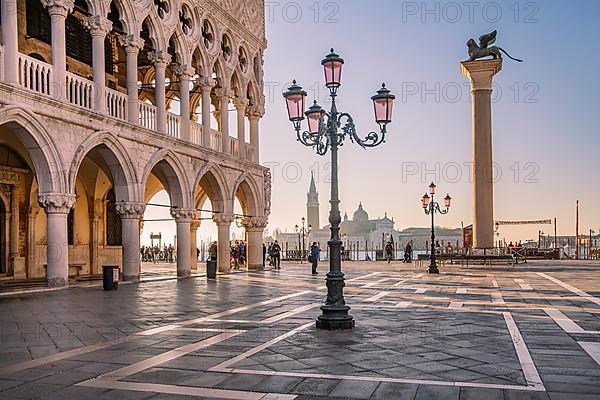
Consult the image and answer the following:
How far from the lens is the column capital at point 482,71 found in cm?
2758

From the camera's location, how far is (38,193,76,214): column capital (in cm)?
1432

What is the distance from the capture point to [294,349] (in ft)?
22.9

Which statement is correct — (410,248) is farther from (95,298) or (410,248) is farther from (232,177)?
(95,298)

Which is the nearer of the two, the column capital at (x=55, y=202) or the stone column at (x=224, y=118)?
the column capital at (x=55, y=202)

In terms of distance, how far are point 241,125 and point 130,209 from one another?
848 cm

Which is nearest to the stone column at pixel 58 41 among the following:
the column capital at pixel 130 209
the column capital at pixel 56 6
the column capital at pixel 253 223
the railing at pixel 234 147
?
the column capital at pixel 56 6

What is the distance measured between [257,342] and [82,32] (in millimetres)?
15952

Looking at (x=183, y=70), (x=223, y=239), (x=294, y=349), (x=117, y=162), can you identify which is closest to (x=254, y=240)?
(x=223, y=239)

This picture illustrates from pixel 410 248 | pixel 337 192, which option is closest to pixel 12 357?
pixel 337 192

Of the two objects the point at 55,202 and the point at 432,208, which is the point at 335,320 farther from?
the point at 432,208

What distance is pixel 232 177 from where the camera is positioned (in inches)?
928

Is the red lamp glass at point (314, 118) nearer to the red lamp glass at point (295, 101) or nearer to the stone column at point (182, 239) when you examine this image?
the red lamp glass at point (295, 101)

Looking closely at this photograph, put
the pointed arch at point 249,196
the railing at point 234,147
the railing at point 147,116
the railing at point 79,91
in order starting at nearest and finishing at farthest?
the railing at point 79,91 → the railing at point 147,116 → the railing at point 234,147 → the pointed arch at point 249,196

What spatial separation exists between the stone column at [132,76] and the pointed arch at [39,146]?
3.30 meters
